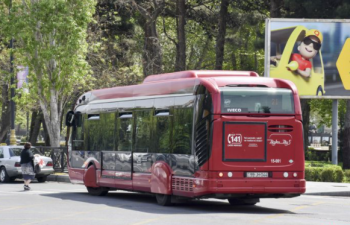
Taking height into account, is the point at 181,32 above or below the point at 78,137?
above

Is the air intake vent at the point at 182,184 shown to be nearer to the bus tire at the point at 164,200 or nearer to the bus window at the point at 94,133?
the bus tire at the point at 164,200

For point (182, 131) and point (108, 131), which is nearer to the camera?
point (182, 131)

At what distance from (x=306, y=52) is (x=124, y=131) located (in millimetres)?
13572

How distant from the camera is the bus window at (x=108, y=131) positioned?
70.5 feet

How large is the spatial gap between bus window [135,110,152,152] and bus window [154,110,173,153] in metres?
0.39

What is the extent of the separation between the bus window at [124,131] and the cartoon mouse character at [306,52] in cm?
1292

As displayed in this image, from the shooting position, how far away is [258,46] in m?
43.4

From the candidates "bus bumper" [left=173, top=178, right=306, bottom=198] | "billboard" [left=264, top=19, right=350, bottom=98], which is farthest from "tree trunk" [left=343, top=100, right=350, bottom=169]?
"bus bumper" [left=173, top=178, right=306, bottom=198]

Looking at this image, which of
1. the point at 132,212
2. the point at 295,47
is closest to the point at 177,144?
the point at 132,212

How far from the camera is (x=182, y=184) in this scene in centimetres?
1734

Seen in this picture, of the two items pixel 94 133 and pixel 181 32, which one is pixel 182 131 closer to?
pixel 94 133

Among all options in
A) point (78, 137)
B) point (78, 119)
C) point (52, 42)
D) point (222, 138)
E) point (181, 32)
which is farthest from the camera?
point (181, 32)

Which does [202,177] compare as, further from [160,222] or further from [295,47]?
→ [295,47]

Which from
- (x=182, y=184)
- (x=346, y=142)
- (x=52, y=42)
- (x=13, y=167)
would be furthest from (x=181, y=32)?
(x=182, y=184)
